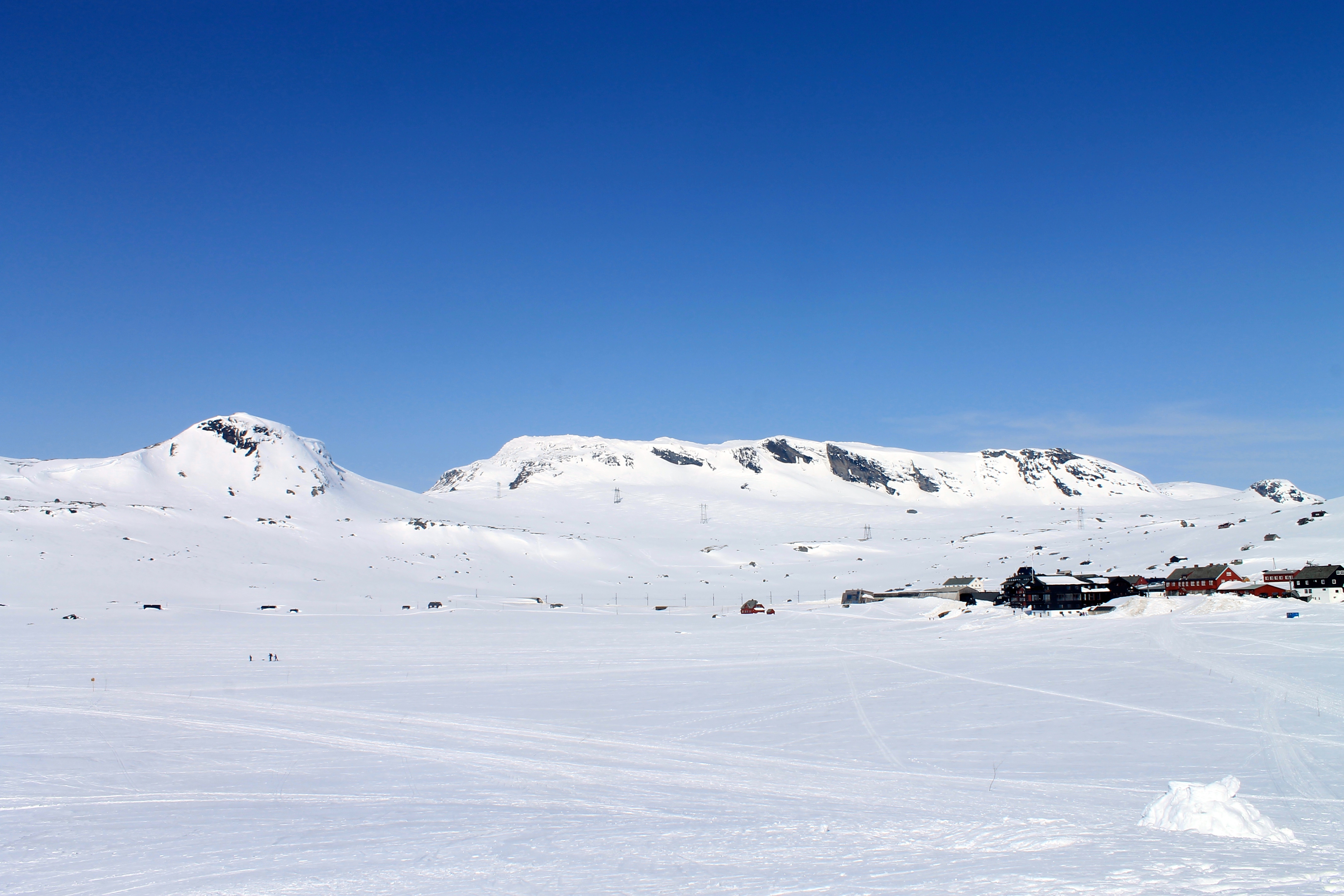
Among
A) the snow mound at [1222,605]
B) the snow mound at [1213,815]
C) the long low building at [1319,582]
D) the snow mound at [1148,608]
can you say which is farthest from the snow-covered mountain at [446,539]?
the snow mound at [1213,815]

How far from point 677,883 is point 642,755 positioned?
7.81 m

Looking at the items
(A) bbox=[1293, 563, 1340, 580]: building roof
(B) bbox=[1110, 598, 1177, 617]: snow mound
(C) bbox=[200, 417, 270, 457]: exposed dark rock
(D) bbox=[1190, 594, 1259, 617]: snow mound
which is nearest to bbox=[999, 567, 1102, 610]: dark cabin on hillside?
(B) bbox=[1110, 598, 1177, 617]: snow mound

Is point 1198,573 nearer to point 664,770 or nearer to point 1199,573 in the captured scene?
point 1199,573

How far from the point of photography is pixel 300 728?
19531 mm

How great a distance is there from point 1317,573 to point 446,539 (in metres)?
85.7

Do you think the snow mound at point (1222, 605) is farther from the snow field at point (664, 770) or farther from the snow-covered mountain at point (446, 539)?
the snow-covered mountain at point (446, 539)

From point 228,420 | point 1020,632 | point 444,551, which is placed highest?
point 228,420

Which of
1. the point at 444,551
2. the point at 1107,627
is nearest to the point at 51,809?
the point at 1107,627

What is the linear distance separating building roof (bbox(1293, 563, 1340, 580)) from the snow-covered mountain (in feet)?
27.1

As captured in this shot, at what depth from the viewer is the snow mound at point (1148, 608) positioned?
5294cm

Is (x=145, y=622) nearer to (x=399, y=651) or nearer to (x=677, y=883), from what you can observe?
(x=399, y=651)

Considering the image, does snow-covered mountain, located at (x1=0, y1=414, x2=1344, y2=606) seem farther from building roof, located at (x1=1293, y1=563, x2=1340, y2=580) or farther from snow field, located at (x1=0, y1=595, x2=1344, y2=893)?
snow field, located at (x1=0, y1=595, x2=1344, y2=893)

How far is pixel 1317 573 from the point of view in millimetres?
56375

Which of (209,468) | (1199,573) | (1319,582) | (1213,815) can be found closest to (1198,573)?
(1199,573)
